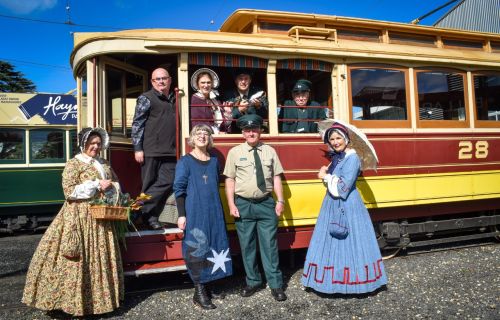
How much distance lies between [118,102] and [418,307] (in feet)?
14.2

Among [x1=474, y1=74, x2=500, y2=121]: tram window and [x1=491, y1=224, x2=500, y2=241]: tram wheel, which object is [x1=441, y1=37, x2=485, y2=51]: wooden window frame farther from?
[x1=491, y1=224, x2=500, y2=241]: tram wheel

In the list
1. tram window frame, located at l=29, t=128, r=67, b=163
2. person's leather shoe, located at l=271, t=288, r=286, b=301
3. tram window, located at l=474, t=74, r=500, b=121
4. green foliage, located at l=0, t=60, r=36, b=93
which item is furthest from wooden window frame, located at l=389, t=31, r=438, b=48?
green foliage, located at l=0, t=60, r=36, b=93

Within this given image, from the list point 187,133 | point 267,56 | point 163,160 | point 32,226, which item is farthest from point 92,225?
A: point 32,226

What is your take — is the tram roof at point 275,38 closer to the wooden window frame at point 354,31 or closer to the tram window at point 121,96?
the wooden window frame at point 354,31

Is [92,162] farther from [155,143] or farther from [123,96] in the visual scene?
[123,96]

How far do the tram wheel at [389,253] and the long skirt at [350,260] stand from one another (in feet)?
4.75

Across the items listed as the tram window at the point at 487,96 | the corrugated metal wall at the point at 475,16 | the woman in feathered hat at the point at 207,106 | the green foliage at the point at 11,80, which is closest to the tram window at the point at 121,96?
the woman in feathered hat at the point at 207,106

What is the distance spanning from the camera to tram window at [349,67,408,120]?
4.96 m

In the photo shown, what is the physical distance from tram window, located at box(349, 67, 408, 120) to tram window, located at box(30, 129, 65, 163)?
784 centimetres

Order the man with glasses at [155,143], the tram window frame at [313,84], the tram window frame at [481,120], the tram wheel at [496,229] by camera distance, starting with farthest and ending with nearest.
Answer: the tram wheel at [496,229], the tram window frame at [481,120], the tram window frame at [313,84], the man with glasses at [155,143]

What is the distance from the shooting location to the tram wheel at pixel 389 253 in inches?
213

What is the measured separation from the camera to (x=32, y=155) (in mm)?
9570

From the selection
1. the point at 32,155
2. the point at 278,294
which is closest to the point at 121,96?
the point at 278,294

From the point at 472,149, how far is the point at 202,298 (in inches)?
171
